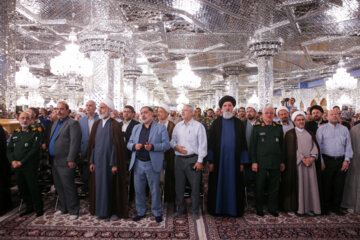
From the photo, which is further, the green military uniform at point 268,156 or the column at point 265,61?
the column at point 265,61

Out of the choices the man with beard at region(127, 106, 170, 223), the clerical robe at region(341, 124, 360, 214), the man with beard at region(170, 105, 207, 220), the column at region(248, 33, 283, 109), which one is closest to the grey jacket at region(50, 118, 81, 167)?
the man with beard at region(127, 106, 170, 223)

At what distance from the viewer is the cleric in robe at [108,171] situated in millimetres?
2961

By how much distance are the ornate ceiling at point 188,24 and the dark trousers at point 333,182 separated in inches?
124

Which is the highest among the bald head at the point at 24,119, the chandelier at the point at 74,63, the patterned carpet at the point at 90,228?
the chandelier at the point at 74,63

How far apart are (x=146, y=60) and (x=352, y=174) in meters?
8.10

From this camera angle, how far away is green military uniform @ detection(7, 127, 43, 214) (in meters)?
2.95

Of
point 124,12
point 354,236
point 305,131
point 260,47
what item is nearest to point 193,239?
point 354,236

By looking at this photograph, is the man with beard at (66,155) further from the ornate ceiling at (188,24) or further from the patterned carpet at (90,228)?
the ornate ceiling at (188,24)

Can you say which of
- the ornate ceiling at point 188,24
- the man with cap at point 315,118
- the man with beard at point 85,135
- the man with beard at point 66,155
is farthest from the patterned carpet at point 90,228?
the ornate ceiling at point 188,24

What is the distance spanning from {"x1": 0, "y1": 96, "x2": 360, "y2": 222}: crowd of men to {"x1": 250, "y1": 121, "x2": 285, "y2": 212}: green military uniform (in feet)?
0.04

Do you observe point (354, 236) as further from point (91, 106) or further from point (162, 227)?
point (91, 106)

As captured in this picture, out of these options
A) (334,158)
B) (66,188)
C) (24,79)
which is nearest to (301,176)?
(334,158)

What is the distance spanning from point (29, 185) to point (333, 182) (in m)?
3.93

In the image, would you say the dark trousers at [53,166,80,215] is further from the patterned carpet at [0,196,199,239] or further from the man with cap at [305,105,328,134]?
the man with cap at [305,105,328,134]
